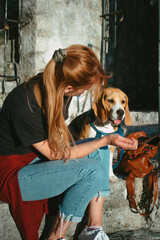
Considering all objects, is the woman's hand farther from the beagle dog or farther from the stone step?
the beagle dog

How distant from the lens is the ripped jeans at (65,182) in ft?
5.33

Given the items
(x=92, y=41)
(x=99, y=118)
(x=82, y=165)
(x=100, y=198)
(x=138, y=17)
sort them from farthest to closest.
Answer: (x=138, y=17)
(x=92, y=41)
(x=99, y=118)
(x=100, y=198)
(x=82, y=165)

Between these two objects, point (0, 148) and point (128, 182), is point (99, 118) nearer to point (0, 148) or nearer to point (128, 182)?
point (128, 182)

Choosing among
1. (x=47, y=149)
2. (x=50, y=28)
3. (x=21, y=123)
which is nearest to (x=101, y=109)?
(x=47, y=149)

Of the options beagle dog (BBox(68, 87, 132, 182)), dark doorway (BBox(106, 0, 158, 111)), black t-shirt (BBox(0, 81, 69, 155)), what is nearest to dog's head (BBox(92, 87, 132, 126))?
beagle dog (BBox(68, 87, 132, 182))

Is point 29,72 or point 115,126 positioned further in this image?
point 29,72

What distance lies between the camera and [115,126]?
109 inches

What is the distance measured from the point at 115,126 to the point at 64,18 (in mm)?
1933

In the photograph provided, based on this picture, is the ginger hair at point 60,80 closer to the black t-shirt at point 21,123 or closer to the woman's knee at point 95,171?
the black t-shirt at point 21,123

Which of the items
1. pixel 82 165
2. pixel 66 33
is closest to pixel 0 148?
pixel 82 165

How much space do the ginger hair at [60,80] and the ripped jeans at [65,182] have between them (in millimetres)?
169

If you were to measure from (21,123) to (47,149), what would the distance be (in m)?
Result: 0.26

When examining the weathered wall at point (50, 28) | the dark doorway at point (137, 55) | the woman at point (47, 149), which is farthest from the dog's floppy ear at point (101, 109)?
the dark doorway at point (137, 55)

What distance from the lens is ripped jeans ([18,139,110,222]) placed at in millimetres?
1626
